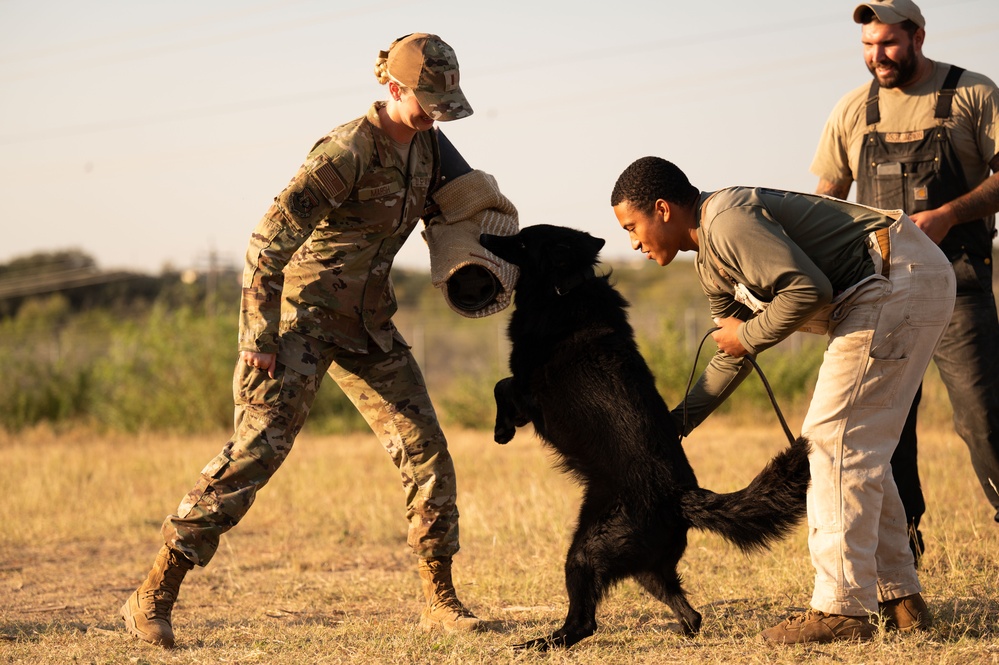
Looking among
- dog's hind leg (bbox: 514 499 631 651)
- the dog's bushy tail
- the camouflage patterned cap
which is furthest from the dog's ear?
the dog's bushy tail

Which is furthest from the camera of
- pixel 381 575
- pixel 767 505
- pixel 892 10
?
pixel 381 575

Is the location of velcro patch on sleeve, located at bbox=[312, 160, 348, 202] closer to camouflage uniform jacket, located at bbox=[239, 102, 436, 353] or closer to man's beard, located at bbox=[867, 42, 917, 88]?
camouflage uniform jacket, located at bbox=[239, 102, 436, 353]

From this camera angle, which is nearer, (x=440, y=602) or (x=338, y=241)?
(x=338, y=241)

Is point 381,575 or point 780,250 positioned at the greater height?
point 780,250

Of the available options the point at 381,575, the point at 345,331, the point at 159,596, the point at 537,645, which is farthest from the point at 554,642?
the point at 381,575

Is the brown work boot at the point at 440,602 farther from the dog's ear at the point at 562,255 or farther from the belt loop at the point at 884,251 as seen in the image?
the belt loop at the point at 884,251

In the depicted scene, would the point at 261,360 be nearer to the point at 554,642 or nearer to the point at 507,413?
the point at 507,413

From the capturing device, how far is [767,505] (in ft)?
11.0

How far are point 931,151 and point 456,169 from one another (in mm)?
2261

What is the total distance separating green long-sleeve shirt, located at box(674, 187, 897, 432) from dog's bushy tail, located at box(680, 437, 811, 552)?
1.39ft

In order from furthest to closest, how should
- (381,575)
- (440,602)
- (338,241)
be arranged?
(381,575), (440,602), (338,241)

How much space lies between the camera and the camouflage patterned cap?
3729mm

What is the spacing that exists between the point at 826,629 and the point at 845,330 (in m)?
1.08

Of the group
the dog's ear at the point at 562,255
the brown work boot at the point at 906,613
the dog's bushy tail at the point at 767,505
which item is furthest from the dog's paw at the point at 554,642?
the dog's ear at the point at 562,255
